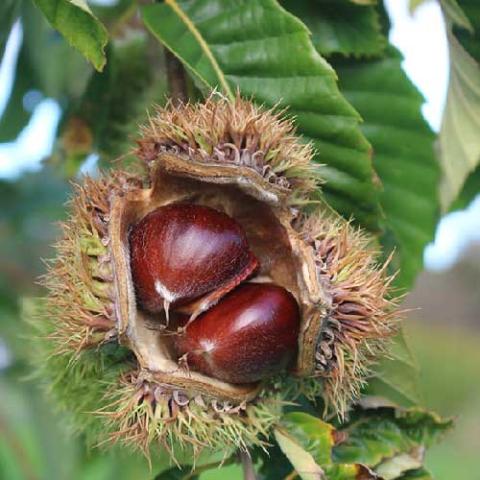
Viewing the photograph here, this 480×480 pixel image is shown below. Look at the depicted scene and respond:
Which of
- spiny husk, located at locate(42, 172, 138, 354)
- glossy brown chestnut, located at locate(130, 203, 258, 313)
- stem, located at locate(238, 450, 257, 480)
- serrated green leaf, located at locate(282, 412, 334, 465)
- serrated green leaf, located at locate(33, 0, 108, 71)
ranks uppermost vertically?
serrated green leaf, located at locate(33, 0, 108, 71)

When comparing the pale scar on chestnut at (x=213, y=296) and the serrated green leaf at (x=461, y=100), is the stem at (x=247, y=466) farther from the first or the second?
the serrated green leaf at (x=461, y=100)

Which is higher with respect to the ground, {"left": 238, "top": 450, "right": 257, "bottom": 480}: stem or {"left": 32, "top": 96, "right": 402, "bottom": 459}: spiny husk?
{"left": 32, "top": 96, "right": 402, "bottom": 459}: spiny husk

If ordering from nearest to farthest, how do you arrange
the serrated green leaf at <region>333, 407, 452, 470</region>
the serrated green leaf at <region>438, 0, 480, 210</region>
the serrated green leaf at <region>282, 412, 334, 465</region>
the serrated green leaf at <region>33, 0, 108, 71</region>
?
the serrated green leaf at <region>33, 0, 108, 71</region> → the serrated green leaf at <region>282, 412, 334, 465</region> → the serrated green leaf at <region>333, 407, 452, 470</region> → the serrated green leaf at <region>438, 0, 480, 210</region>

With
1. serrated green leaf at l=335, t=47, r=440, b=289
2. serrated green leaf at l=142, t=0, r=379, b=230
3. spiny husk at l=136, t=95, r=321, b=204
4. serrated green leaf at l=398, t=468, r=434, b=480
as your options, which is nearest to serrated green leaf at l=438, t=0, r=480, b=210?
serrated green leaf at l=335, t=47, r=440, b=289

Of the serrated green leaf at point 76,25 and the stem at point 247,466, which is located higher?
the serrated green leaf at point 76,25

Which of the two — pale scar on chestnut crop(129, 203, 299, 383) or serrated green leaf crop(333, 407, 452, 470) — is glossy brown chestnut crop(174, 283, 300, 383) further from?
serrated green leaf crop(333, 407, 452, 470)

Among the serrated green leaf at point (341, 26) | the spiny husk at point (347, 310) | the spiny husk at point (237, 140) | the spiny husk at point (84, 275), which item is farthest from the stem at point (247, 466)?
the serrated green leaf at point (341, 26)

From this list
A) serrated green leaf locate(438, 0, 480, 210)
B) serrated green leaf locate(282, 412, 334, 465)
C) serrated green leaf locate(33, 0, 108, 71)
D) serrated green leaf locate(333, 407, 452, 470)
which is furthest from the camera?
serrated green leaf locate(438, 0, 480, 210)
